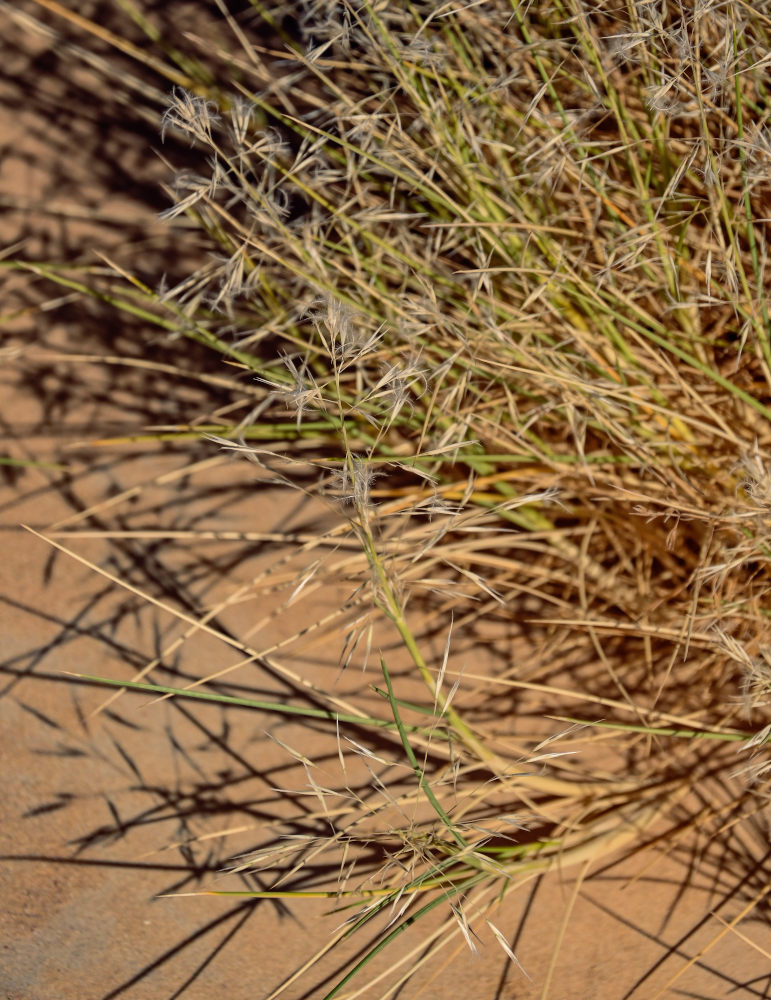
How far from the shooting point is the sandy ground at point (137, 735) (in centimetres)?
71

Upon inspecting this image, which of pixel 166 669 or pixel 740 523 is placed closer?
pixel 740 523

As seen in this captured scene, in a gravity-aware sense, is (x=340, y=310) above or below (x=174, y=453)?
above

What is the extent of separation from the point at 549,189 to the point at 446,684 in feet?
1.39

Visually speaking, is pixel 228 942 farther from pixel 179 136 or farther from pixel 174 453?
pixel 179 136

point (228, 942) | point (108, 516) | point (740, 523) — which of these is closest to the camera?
point (740, 523)

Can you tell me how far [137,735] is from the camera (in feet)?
2.54

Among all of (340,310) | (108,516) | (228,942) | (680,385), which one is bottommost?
(228,942)

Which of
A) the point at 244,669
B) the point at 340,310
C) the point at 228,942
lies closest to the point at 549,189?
the point at 340,310

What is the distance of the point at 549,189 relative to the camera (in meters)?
0.74

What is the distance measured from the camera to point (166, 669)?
2.57 feet

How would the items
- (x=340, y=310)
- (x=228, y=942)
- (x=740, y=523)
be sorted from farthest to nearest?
1. (x=228, y=942)
2. (x=740, y=523)
3. (x=340, y=310)

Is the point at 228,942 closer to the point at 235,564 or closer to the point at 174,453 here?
the point at 235,564

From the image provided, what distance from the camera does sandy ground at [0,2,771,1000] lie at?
2.35 feet

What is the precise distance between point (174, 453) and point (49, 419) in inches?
4.9
